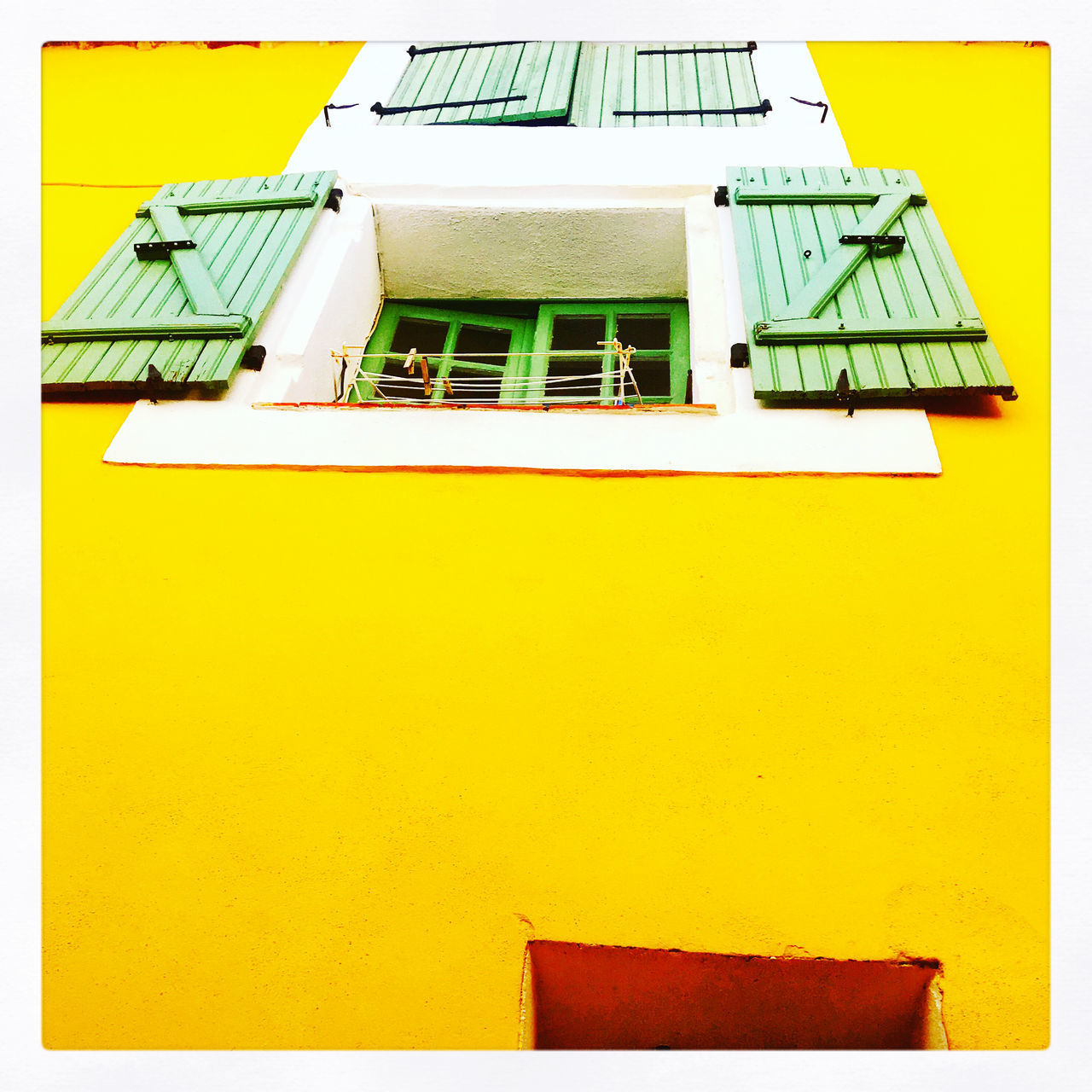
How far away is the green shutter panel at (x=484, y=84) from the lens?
4.60 m

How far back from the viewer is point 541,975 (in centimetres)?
219

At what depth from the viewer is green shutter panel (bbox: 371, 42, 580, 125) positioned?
460 centimetres

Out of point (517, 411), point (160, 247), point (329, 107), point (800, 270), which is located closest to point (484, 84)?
point (329, 107)

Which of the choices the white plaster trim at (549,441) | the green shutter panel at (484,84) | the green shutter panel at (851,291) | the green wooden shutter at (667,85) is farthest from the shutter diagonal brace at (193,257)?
the green shutter panel at (851,291)

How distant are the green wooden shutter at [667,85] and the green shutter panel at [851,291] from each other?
3.13ft

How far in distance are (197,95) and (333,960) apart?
178 inches

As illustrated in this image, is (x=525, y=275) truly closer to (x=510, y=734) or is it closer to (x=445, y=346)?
(x=445, y=346)

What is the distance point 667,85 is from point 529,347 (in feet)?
6.52

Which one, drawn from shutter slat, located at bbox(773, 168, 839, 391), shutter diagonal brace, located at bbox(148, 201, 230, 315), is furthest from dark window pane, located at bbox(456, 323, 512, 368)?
shutter slat, located at bbox(773, 168, 839, 391)

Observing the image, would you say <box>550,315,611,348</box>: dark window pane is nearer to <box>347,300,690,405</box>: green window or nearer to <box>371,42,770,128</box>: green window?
<box>347,300,690,405</box>: green window

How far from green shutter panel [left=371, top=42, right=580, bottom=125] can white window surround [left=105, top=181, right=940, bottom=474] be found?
2.43ft

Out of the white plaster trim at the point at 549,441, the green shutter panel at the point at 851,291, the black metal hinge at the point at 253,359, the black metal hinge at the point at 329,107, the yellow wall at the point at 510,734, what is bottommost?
the yellow wall at the point at 510,734

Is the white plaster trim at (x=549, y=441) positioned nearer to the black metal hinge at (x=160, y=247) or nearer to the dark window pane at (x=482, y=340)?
the black metal hinge at (x=160, y=247)

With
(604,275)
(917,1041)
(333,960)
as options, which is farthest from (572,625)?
(604,275)
